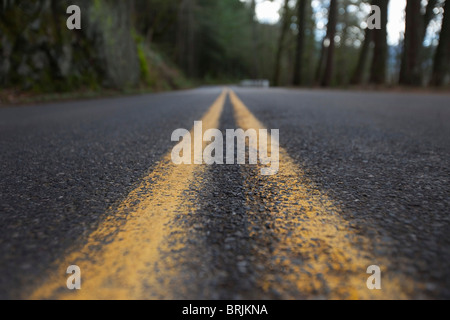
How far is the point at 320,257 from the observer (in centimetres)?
78

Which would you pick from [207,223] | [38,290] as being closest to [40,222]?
[38,290]

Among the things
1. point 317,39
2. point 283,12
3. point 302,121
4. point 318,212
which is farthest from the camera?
point 317,39

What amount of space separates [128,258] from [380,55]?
16365 millimetres

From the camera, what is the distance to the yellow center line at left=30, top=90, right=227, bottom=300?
674 millimetres

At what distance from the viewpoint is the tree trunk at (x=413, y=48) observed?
12.2m

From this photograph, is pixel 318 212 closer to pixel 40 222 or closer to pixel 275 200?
pixel 275 200

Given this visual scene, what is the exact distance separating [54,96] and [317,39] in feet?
136

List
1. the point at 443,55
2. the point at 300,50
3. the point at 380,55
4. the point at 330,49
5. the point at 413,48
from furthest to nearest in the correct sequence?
1. the point at 300,50
2. the point at 330,49
3. the point at 380,55
4. the point at 413,48
5. the point at 443,55

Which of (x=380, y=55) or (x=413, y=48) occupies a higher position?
(x=380, y=55)

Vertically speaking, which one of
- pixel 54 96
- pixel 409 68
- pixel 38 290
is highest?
pixel 409 68

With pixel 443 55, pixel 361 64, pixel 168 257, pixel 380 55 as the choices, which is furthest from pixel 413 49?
pixel 168 257

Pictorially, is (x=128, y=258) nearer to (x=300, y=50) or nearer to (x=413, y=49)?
(x=413, y=49)

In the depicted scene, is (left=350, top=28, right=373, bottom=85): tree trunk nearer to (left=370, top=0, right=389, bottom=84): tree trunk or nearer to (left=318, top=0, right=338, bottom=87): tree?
(left=318, top=0, right=338, bottom=87): tree

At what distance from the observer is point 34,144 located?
2281 mm
